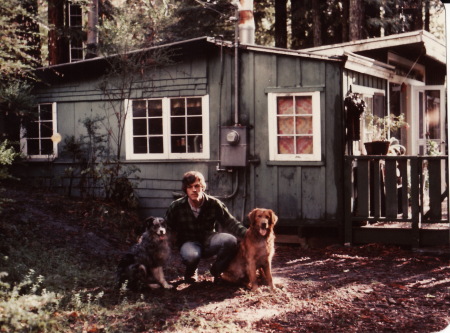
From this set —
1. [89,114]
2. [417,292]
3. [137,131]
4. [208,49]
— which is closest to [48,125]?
[89,114]

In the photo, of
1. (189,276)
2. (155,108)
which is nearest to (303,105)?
(155,108)

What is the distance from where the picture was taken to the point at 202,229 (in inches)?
225

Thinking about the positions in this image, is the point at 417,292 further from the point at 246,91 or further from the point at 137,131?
the point at 137,131

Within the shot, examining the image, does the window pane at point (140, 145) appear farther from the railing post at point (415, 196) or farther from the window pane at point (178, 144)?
the railing post at point (415, 196)

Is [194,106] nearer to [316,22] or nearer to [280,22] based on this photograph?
[280,22]

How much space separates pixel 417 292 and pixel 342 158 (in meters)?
2.80

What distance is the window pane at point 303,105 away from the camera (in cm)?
822

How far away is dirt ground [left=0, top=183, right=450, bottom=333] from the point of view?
15.1 feet

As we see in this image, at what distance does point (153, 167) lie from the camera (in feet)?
30.0

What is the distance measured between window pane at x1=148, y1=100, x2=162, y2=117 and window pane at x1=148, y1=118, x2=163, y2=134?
3.1 inches

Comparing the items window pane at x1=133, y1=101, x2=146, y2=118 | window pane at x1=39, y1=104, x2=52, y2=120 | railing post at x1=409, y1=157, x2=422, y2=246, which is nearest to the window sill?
railing post at x1=409, y1=157, x2=422, y2=246

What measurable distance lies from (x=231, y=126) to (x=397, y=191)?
8.06ft

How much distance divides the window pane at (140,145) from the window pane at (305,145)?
2510mm

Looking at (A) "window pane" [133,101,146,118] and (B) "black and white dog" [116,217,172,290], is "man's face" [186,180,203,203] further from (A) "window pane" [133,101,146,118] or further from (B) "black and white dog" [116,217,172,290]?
(A) "window pane" [133,101,146,118]
